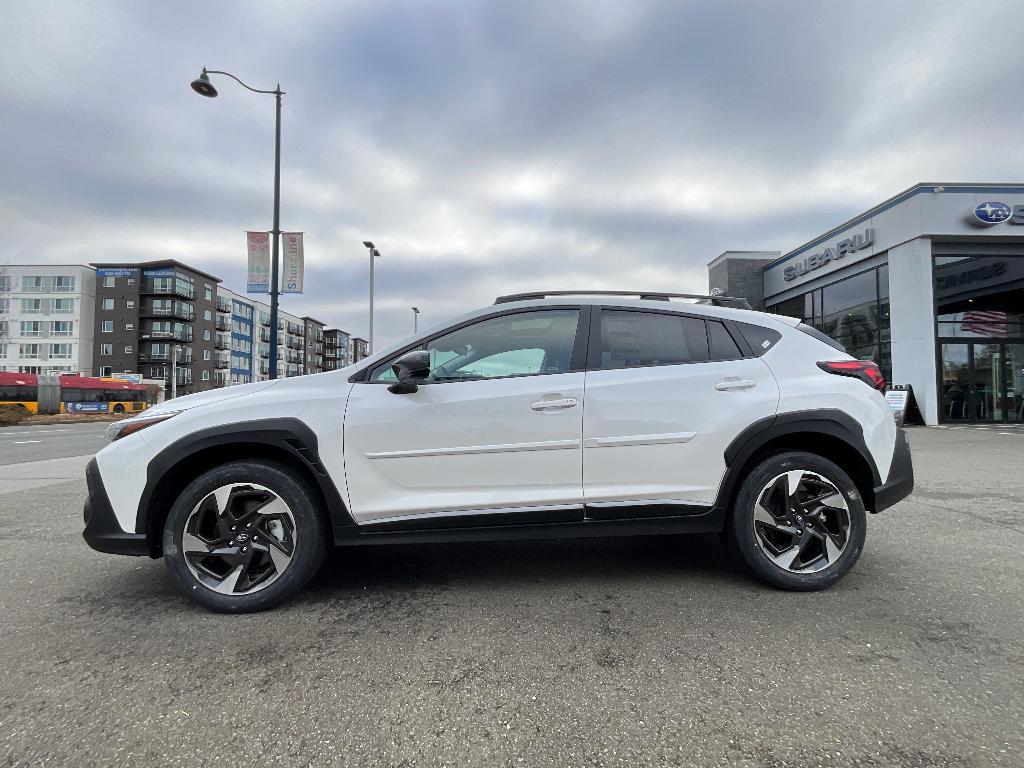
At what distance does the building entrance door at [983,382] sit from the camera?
56.7 ft

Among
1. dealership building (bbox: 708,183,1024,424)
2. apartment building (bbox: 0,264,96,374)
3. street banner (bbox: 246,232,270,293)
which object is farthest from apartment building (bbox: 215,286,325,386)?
dealership building (bbox: 708,183,1024,424)

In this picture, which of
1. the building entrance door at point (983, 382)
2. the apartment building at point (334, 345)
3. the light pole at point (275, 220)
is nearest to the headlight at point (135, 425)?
the light pole at point (275, 220)

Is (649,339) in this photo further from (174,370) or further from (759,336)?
(174,370)

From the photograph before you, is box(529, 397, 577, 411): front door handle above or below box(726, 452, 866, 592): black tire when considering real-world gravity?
above

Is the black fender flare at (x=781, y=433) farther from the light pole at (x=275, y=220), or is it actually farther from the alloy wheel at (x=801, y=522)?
the light pole at (x=275, y=220)

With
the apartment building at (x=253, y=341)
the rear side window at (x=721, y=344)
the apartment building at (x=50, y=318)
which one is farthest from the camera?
the apartment building at (x=253, y=341)

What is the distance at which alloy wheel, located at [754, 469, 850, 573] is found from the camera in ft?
9.59

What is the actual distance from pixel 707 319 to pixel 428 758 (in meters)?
2.57

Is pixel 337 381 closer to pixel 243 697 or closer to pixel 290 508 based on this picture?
pixel 290 508

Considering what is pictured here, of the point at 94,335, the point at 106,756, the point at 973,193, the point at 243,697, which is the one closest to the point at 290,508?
the point at 243,697

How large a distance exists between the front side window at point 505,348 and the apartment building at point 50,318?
80.5 m

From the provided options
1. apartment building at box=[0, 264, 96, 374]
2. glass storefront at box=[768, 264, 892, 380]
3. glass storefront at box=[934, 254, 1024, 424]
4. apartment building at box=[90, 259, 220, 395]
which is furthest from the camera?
apartment building at box=[90, 259, 220, 395]

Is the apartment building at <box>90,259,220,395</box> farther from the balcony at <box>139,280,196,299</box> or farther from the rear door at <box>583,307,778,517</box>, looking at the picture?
the rear door at <box>583,307,778,517</box>

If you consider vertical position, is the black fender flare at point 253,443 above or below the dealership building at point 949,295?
below
